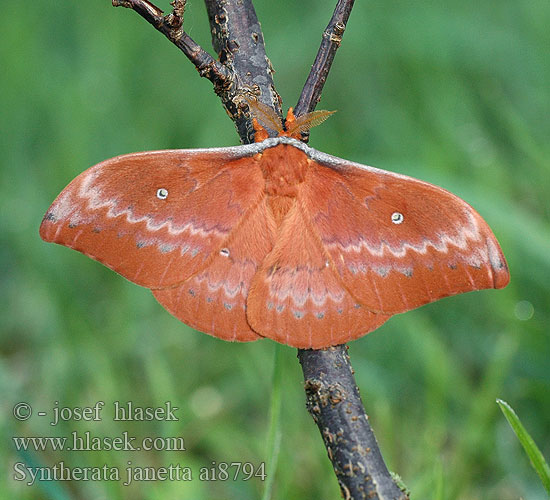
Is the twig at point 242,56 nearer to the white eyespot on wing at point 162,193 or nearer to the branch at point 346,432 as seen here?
the white eyespot on wing at point 162,193

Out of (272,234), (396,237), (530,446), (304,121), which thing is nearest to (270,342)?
(272,234)

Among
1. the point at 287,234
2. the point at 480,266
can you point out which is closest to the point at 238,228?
the point at 287,234

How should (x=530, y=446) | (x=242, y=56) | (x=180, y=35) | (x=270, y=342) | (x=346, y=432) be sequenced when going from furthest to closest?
(x=270, y=342) → (x=242, y=56) → (x=180, y=35) → (x=530, y=446) → (x=346, y=432)

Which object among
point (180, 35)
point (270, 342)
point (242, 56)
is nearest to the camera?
point (180, 35)

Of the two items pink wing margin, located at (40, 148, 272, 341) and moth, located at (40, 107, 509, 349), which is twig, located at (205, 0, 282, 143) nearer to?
moth, located at (40, 107, 509, 349)

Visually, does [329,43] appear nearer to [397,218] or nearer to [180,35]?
[180,35]

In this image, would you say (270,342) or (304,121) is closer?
(304,121)

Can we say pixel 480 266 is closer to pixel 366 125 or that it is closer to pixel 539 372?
pixel 539 372
